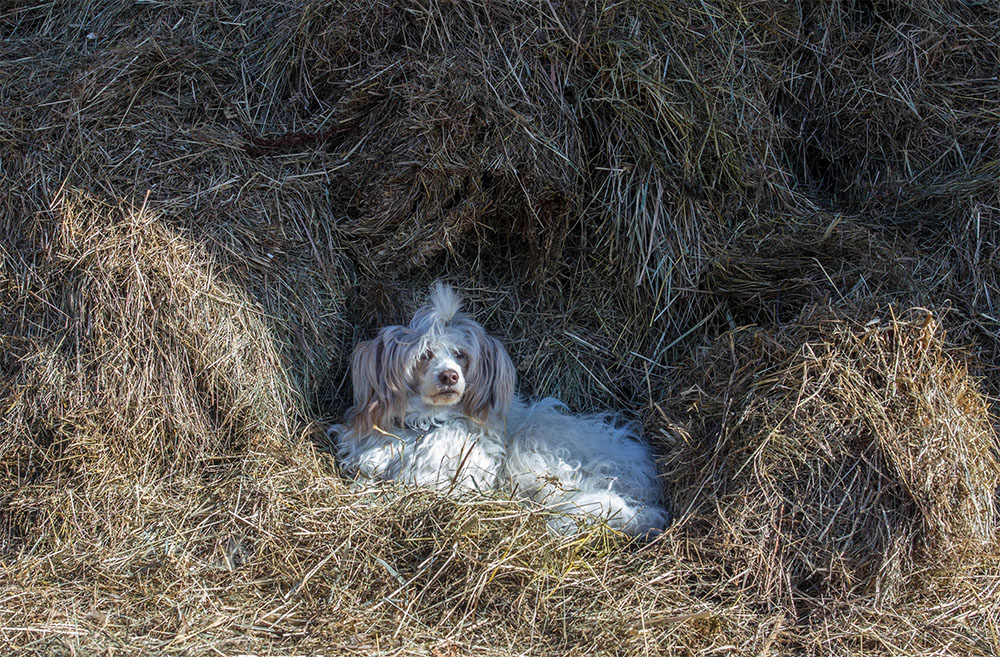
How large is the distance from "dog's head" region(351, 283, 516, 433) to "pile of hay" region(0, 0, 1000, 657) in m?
0.33

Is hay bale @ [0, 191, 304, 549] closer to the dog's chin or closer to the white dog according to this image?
the white dog

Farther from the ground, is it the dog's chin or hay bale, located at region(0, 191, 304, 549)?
hay bale, located at region(0, 191, 304, 549)

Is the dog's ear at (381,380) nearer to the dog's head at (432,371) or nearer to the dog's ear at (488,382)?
the dog's head at (432,371)

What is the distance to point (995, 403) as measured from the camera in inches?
142

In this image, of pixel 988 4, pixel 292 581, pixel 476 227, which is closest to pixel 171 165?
pixel 476 227

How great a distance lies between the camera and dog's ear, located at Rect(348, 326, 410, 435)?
380cm

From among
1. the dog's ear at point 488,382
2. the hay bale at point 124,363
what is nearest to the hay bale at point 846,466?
the dog's ear at point 488,382

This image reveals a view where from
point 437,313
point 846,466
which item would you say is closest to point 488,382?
point 437,313

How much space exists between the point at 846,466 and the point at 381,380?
6.39 feet

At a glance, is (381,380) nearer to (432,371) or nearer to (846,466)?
(432,371)

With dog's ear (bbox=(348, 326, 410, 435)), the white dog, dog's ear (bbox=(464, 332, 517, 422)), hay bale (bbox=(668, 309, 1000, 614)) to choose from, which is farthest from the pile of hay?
dog's ear (bbox=(464, 332, 517, 422))

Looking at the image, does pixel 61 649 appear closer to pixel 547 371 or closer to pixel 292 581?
pixel 292 581

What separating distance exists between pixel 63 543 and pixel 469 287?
2.17 metres

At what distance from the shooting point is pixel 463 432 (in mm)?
3930
